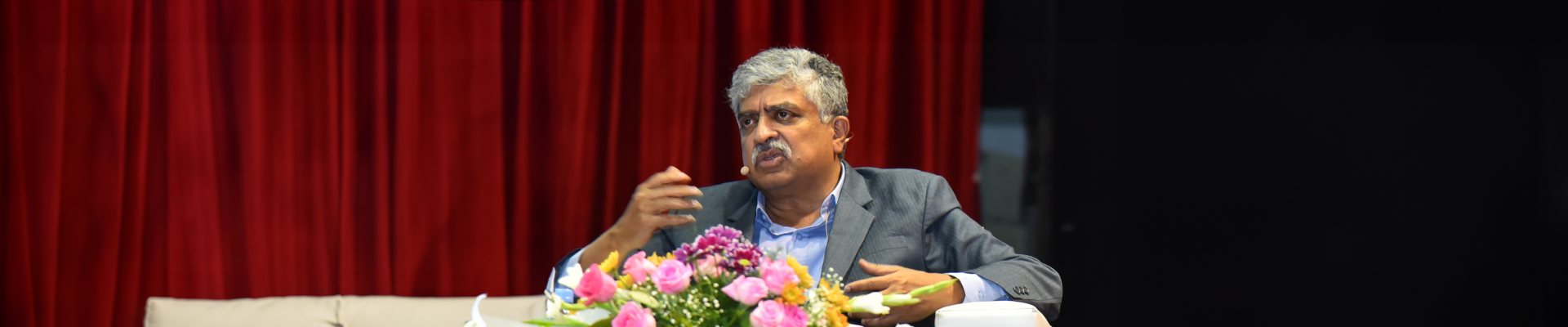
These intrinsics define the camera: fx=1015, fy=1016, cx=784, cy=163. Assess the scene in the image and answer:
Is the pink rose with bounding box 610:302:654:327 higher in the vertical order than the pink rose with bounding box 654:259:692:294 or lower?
lower

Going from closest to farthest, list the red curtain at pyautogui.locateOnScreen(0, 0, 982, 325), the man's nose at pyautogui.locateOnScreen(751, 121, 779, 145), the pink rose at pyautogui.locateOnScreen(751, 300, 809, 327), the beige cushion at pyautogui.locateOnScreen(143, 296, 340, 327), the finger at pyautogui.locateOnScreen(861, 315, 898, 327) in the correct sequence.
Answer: the pink rose at pyautogui.locateOnScreen(751, 300, 809, 327), the finger at pyautogui.locateOnScreen(861, 315, 898, 327), the man's nose at pyautogui.locateOnScreen(751, 121, 779, 145), the beige cushion at pyautogui.locateOnScreen(143, 296, 340, 327), the red curtain at pyautogui.locateOnScreen(0, 0, 982, 325)

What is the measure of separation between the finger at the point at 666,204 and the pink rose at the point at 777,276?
690 mm

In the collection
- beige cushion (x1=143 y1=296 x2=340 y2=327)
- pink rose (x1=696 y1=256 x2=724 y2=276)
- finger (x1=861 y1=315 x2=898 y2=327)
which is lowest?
beige cushion (x1=143 y1=296 x2=340 y2=327)

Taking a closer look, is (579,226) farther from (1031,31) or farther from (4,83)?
(4,83)

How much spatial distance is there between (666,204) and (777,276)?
756 mm

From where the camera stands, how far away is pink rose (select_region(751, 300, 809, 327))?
110 cm

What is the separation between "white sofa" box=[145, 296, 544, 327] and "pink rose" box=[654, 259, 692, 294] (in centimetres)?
126

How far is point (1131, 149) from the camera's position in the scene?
105 inches

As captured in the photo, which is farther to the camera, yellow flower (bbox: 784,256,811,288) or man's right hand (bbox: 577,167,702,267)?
man's right hand (bbox: 577,167,702,267)

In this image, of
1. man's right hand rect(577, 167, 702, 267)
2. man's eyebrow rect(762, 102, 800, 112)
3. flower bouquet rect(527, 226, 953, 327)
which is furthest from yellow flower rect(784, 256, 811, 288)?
man's eyebrow rect(762, 102, 800, 112)

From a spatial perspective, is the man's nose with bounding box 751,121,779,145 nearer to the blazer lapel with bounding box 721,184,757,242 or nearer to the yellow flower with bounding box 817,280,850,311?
the blazer lapel with bounding box 721,184,757,242

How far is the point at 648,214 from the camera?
1.88 m

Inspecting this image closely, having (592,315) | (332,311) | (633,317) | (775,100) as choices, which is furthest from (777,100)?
(332,311)

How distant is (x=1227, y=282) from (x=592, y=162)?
171 cm
